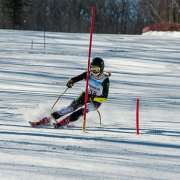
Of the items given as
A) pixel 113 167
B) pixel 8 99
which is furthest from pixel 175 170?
pixel 8 99

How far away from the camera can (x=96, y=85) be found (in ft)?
33.6

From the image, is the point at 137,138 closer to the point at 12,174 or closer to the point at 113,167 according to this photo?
the point at 113,167

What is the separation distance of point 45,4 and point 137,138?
364ft

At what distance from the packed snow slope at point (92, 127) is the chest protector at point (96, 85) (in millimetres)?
643

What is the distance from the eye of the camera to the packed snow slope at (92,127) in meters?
6.49

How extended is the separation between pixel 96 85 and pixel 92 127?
76 centimetres

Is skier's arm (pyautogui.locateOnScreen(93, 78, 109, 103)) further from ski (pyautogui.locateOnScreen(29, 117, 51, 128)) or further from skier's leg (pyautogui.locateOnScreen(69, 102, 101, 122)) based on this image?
ski (pyautogui.locateOnScreen(29, 117, 51, 128))

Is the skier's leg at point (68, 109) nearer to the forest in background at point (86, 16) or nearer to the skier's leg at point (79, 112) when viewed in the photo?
the skier's leg at point (79, 112)

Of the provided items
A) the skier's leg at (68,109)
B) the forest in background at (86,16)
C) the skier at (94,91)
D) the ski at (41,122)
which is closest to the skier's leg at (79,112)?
the skier at (94,91)

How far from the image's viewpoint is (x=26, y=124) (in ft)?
33.3

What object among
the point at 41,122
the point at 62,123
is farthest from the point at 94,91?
the point at 41,122

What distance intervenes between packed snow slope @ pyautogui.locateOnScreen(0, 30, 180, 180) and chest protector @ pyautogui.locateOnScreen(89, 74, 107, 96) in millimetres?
643

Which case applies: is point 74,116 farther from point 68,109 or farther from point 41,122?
point 41,122

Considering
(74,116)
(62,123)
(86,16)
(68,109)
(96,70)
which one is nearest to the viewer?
(62,123)
